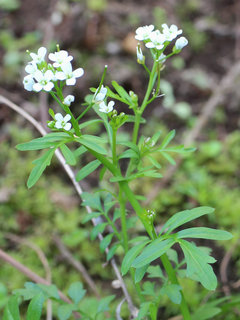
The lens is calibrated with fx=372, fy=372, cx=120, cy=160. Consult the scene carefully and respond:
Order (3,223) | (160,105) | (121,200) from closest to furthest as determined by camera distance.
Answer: (121,200) < (3,223) < (160,105)

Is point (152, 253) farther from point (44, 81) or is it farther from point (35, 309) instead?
point (44, 81)

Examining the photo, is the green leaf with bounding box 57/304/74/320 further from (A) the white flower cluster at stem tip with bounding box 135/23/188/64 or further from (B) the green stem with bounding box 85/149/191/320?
(A) the white flower cluster at stem tip with bounding box 135/23/188/64

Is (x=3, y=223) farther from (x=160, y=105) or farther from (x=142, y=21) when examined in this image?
(x=142, y=21)

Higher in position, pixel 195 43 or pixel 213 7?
pixel 213 7

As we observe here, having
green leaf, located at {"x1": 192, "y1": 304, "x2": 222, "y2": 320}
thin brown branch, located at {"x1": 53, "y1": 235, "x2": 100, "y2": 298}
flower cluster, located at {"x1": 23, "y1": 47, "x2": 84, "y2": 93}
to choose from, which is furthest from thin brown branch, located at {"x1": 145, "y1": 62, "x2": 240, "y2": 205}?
flower cluster, located at {"x1": 23, "y1": 47, "x2": 84, "y2": 93}

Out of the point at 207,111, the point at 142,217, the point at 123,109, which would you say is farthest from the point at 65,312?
the point at 207,111

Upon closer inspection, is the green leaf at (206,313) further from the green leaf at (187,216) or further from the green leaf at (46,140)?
the green leaf at (46,140)

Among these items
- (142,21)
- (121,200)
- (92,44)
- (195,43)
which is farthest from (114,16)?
(121,200)
